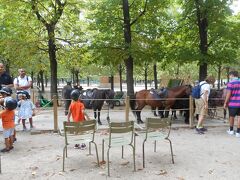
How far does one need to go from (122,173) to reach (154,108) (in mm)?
7318

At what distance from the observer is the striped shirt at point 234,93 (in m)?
10.7

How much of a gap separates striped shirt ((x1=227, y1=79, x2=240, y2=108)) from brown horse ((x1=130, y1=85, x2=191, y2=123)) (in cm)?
248

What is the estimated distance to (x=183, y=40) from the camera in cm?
1938

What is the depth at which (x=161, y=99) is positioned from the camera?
1332cm

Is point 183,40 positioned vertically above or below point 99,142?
above

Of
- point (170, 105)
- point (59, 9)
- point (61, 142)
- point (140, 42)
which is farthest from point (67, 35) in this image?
point (61, 142)

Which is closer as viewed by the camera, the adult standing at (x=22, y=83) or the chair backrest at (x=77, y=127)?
the chair backrest at (x=77, y=127)

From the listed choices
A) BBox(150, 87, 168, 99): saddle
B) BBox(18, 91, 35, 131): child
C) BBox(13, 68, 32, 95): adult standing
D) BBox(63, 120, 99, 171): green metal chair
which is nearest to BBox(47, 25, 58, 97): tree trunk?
BBox(13, 68, 32, 95): adult standing

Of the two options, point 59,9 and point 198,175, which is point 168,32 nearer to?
point 59,9

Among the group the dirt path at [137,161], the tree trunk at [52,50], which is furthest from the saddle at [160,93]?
the tree trunk at [52,50]

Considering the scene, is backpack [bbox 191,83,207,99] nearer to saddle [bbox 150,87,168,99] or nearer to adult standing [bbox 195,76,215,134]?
adult standing [bbox 195,76,215,134]

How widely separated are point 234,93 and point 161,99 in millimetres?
3296

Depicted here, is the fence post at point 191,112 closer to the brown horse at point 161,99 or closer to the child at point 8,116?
the brown horse at point 161,99

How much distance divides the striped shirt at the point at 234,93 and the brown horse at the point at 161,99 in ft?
8.13
